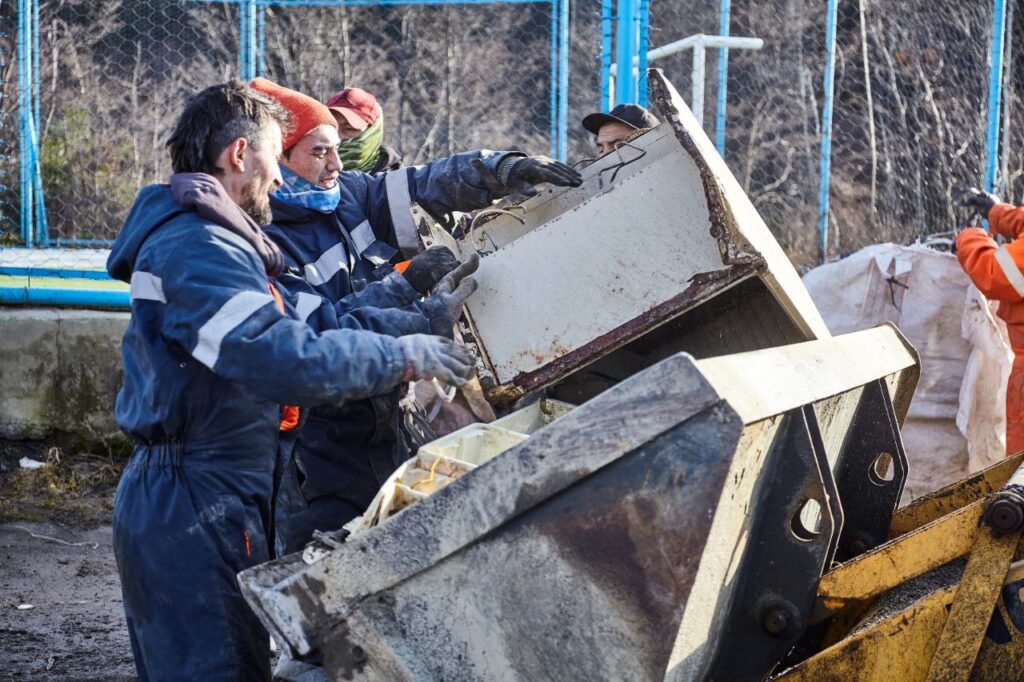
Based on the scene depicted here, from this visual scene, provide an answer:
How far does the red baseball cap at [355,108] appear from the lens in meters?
3.82

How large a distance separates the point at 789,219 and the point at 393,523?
6.62m

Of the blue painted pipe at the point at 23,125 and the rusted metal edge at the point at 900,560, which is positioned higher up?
the blue painted pipe at the point at 23,125

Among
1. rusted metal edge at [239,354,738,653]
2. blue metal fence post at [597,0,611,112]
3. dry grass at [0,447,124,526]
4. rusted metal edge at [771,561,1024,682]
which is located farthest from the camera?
dry grass at [0,447,124,526]

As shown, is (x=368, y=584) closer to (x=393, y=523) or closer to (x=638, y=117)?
(x=393, y=523)

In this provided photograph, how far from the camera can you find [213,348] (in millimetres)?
1962

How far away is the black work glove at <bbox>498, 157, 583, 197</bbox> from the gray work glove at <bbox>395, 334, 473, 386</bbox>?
954mm

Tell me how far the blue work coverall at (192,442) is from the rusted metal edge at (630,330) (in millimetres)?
676

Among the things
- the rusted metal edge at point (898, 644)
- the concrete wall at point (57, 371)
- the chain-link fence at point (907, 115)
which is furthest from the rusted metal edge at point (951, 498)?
the chain-link fence at point (907, 115)

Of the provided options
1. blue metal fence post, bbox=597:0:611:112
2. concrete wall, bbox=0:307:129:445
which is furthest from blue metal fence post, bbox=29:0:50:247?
blue metal fence post, bbox=597:0:611:112

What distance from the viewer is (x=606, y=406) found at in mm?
1596

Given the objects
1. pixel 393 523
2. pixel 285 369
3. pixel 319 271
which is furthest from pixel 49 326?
→ pixel 393 523

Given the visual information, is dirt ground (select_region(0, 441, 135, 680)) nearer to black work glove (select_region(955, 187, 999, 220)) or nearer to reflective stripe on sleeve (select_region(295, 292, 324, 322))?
reflective stripe on sleeve (select_region(295, 292, 324, 322))

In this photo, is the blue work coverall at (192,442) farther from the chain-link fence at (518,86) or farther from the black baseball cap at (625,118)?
the chain-link fence at (518,86)

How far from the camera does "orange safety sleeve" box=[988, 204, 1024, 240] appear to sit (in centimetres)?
445
